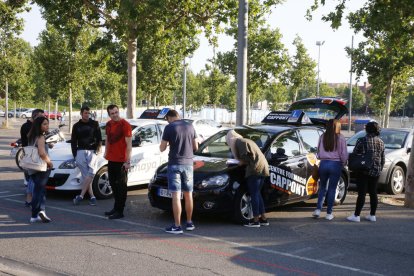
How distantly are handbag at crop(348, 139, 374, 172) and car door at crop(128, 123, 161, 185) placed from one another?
4.25m

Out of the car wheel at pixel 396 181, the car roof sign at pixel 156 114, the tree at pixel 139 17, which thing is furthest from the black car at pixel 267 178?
the tree at pixel 139 17

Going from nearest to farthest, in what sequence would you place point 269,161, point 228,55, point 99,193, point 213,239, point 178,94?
point 213,239 < point 269,161 < point 99,193 < point 228,55 < point 178,94

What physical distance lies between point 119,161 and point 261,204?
2.46 m

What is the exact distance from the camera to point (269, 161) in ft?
26.2

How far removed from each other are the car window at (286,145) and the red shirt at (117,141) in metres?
2.48

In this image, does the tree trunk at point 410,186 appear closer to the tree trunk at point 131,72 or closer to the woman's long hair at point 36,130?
the woman's long hair at point 36,130

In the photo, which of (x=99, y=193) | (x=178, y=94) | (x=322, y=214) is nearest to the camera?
(x=322, y=214)

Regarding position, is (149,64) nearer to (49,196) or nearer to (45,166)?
(49,196)

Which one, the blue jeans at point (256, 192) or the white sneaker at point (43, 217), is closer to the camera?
the blue jeans at point (256, 192)

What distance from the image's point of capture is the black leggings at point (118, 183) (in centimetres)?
796

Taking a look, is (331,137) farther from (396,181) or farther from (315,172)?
(396,181)

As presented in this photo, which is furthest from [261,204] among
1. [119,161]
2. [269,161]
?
[119,161]

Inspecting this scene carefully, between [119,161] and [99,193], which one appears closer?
[119,161]

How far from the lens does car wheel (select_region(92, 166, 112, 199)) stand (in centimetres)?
933
